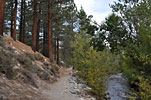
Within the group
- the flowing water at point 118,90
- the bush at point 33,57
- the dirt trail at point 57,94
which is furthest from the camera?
the bush at point 33,57

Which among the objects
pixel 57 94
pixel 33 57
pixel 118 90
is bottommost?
pixel 118 90

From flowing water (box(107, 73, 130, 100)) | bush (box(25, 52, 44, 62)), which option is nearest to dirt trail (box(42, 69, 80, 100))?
flowing water (box(107, 73, 130, 100))

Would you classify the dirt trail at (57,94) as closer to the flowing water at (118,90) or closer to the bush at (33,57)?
the flowing water at (118,90)

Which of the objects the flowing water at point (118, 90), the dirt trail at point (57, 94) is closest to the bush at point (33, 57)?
the dirt trail at point (57, 94)

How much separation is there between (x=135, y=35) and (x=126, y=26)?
429 mm

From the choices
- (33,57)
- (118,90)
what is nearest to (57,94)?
→ (33,57)

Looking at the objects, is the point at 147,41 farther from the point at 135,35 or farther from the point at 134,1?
the point at 134,1

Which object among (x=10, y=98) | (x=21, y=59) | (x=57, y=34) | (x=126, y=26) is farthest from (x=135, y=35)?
(x=57, y=34)

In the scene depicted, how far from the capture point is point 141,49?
194 inches

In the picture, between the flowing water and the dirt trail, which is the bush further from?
the flowing water

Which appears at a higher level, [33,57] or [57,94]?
[33,57]

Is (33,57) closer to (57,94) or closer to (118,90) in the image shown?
(57,94)

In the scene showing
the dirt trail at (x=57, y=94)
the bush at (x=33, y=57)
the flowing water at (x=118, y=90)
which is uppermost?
the bush at (x=33, y=57)

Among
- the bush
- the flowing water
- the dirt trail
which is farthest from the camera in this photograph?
the bush
